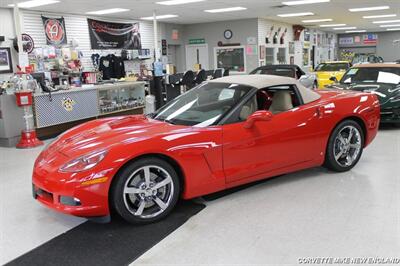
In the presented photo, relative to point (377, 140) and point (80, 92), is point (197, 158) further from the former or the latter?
point (80, 92)

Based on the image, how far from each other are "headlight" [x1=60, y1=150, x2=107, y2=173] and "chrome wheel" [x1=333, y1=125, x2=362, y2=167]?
261 centimetres

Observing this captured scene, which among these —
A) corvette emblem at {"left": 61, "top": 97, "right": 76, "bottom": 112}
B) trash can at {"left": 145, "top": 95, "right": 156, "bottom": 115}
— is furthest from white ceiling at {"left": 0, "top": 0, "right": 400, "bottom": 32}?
corvette emblem at {"left": 61, "top": 97, "right": 76, "bottom": 112}

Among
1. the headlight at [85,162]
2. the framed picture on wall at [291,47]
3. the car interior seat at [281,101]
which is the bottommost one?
the headlight at [85,162]

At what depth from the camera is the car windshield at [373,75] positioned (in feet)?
24.5

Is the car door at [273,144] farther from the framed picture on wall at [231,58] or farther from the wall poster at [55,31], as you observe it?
the framed picture on wall at [231,58]

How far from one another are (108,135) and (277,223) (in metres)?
1.58

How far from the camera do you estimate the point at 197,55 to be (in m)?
17.2

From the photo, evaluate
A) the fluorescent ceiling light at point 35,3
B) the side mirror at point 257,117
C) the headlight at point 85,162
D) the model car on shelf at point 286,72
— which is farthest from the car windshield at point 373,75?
the fluorescent ceiling light at point 35,3

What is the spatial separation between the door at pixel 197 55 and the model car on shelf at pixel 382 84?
9475 millimetres

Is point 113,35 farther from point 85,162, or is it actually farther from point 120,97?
point 85,162

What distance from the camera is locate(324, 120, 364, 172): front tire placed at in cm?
428

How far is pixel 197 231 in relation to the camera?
3047 millimetres

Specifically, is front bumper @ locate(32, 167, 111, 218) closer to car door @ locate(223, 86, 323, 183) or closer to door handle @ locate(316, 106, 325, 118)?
car door @ locate(223, 86, 323, 183)

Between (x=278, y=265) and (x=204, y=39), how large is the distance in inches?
596
